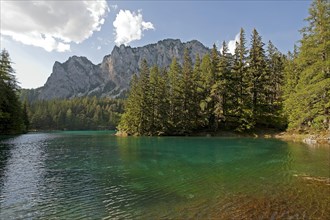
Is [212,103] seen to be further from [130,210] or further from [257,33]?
[130,210]

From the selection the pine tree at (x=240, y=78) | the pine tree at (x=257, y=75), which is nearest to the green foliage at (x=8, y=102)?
the pine tree at (x=240, y=78)

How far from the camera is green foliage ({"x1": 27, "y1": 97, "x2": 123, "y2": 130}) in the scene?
14050 centimetres

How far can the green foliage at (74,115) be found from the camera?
461 ft

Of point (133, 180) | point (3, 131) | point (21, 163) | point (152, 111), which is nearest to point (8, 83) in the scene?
point (3, 131)

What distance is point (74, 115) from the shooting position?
161625 millimetres

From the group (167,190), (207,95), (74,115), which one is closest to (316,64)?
(167,190)

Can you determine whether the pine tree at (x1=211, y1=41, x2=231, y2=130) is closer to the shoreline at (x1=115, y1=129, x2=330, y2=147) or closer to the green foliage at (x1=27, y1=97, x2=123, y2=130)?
the shoreline at (x1=115, y1=129, x2=330, y2=147)

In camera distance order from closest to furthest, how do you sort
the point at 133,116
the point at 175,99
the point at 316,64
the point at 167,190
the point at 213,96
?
the point at 167,190, the point at 316,64, the point at 213,96, the point at 175,99, the point at 133,116

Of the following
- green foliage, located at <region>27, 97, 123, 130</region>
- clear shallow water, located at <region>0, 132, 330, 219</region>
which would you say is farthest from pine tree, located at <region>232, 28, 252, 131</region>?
green foliage, located at <region>27, 97, 123, 130</region>

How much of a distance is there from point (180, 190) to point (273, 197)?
4.48 m

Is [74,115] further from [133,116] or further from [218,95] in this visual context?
[218,95]

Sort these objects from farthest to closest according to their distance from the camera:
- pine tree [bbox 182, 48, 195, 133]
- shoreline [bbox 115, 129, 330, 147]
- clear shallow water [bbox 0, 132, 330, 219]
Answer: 1. pine tree [bbox 182, 48, 195, 133]
2. shoreline [bbox 115, 129, 330, 147]
3. clear shallow water [bbox 0, 132, 330, 219]

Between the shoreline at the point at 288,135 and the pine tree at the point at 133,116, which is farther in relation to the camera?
the pine tree at the point at 133,116

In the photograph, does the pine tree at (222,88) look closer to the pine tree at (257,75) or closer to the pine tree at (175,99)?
the pine tree at (257,75)
